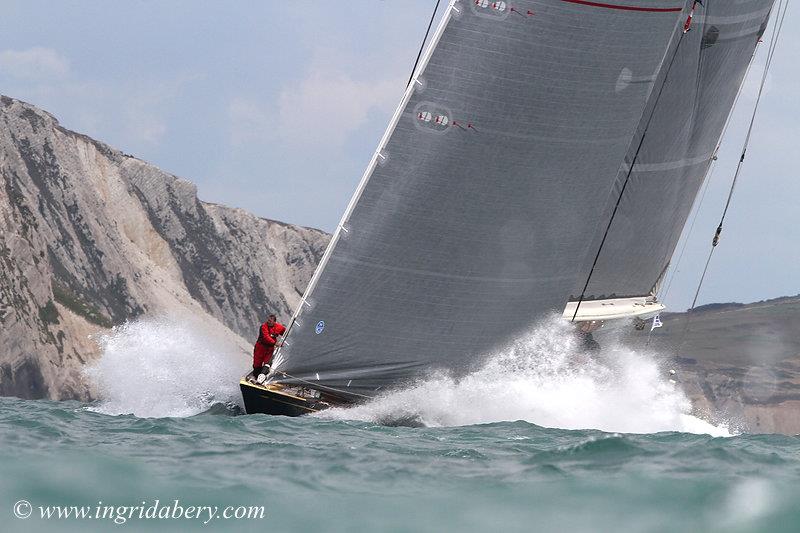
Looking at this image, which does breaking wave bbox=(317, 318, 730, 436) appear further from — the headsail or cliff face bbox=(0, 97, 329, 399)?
cliff face bbox=(0, 97, 329, 399)

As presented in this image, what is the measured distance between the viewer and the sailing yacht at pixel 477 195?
58.9 feet

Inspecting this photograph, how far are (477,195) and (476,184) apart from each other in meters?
0.18

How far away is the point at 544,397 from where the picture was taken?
20.3m

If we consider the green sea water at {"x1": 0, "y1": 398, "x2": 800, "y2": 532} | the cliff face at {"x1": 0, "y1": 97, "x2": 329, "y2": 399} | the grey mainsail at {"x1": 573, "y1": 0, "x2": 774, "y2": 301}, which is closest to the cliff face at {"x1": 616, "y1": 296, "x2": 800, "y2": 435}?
the cliff face at {"x1": 0, "y1": 97, "x2": 329, "y2": 399}

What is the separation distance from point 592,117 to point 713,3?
4.14m

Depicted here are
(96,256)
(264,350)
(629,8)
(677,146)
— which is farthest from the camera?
(96,256)

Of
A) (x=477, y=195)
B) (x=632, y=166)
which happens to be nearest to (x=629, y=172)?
(x=632, y=166)

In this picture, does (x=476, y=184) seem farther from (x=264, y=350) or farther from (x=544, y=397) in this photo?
(x=264, y=350)

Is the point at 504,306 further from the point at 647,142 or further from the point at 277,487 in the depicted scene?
the point at 277,487

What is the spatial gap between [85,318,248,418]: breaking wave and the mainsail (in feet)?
7.87

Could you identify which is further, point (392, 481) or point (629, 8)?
point (629, 8)

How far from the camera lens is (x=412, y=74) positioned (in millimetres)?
18078

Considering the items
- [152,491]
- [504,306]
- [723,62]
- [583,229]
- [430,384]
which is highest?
[723,62]

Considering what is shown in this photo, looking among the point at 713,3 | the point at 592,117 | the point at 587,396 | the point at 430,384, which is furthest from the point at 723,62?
the point at 430,384
